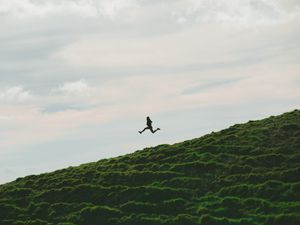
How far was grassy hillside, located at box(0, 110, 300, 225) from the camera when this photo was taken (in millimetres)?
40688

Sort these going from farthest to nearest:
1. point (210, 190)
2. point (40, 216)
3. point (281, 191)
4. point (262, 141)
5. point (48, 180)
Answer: point (48, 180)
point (262, 141)
point (40, 216)
point (210, 190)
point (281, 191)

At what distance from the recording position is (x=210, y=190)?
4472 centimetres

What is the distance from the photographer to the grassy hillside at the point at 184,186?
4069 cm

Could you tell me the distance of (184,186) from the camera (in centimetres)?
4659

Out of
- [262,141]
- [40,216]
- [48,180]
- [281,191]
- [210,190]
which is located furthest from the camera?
[48,180]

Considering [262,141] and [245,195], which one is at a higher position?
[262,141]

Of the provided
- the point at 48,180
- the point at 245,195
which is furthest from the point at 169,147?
the point at 245,195

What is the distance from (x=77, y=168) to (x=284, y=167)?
24.4m

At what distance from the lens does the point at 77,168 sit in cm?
6062

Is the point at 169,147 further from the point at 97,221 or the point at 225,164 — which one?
the point at 97,221

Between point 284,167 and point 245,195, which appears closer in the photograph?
point 245,195

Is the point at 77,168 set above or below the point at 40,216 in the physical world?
above

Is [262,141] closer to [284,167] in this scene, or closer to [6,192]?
[284,167]

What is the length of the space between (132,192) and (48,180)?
1347 cm
